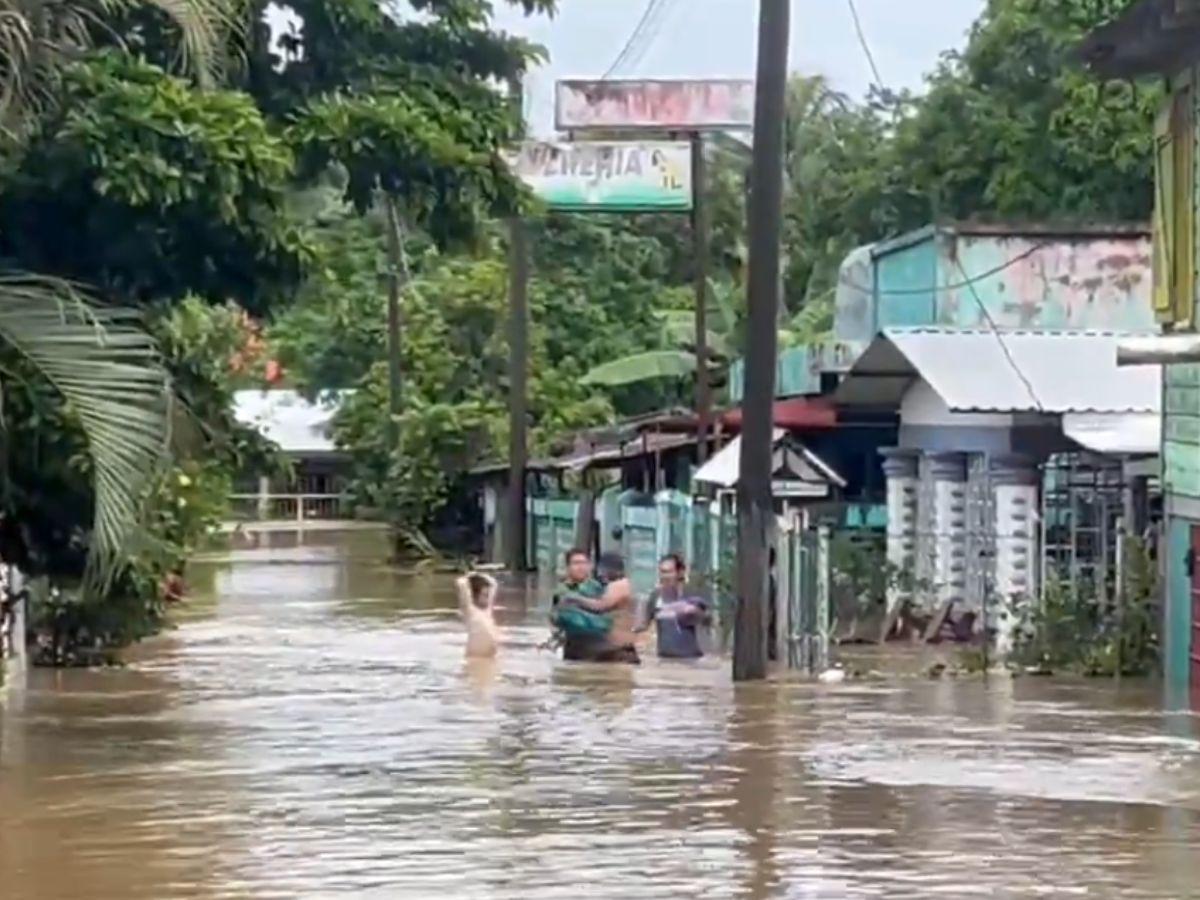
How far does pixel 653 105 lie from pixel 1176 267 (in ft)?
43.2

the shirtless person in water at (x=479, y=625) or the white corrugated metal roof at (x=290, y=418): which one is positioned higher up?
the white corrugated metal roof at (x=290, y=418)

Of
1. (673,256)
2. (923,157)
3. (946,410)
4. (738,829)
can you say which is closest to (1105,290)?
(946,410)

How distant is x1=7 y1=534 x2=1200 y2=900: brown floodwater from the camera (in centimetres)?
1181

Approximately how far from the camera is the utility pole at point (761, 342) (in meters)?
21.3

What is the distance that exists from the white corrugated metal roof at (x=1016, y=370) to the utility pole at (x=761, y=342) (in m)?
4.62

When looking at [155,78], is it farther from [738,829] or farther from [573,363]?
[573,363]

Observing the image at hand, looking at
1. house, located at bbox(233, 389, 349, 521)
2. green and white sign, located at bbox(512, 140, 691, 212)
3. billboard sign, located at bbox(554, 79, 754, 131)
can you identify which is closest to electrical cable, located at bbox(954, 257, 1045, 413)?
billboard sign, located at bbox(554, 79, 754, 131)

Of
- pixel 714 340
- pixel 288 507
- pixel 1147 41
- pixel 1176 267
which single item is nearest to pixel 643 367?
pixel 714 340

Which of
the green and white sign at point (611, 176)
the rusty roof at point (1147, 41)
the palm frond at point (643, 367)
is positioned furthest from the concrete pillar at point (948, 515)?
the palm frond at point (643, 367)

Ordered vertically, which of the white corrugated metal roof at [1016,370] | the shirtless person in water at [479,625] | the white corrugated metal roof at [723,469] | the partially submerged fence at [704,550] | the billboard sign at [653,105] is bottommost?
the shirtless person in water at [479,625]

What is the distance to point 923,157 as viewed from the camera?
4656 centimetres

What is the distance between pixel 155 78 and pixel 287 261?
169cm

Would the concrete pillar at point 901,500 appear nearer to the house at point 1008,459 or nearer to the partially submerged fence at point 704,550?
the house at point 1008,459

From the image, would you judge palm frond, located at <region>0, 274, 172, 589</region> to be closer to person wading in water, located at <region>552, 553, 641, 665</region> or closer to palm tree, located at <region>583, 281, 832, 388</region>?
person wading in water, located at <region>552, 553, 641, 665</region>
